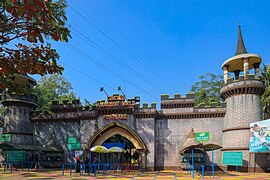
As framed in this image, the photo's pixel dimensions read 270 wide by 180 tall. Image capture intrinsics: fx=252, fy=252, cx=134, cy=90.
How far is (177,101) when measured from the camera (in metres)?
27.0

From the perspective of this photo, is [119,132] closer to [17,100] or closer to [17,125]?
[17,125]

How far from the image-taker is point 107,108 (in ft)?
90.3

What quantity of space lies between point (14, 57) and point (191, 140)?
67.4 ft

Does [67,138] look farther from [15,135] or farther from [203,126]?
[203,126]

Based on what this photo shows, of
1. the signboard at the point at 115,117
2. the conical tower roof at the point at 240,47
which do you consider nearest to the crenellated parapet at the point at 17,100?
the signboard at the point at 115,117

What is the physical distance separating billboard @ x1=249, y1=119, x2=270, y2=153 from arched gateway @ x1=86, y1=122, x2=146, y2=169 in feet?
33.8

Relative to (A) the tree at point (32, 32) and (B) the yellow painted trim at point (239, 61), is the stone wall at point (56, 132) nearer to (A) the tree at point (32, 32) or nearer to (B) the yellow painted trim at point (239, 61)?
(B) the yellow painted trim at point (239, 61)

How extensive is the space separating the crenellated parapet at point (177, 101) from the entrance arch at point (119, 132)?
4367mm

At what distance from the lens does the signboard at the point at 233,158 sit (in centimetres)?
2252

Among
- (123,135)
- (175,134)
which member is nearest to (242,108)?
(175,134)

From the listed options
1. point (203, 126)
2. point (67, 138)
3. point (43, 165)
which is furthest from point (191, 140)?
point (43, 165)

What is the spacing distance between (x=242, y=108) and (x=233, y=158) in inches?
187

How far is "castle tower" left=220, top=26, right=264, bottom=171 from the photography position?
76.5 feet

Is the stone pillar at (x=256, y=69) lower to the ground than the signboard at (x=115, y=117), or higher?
higher
